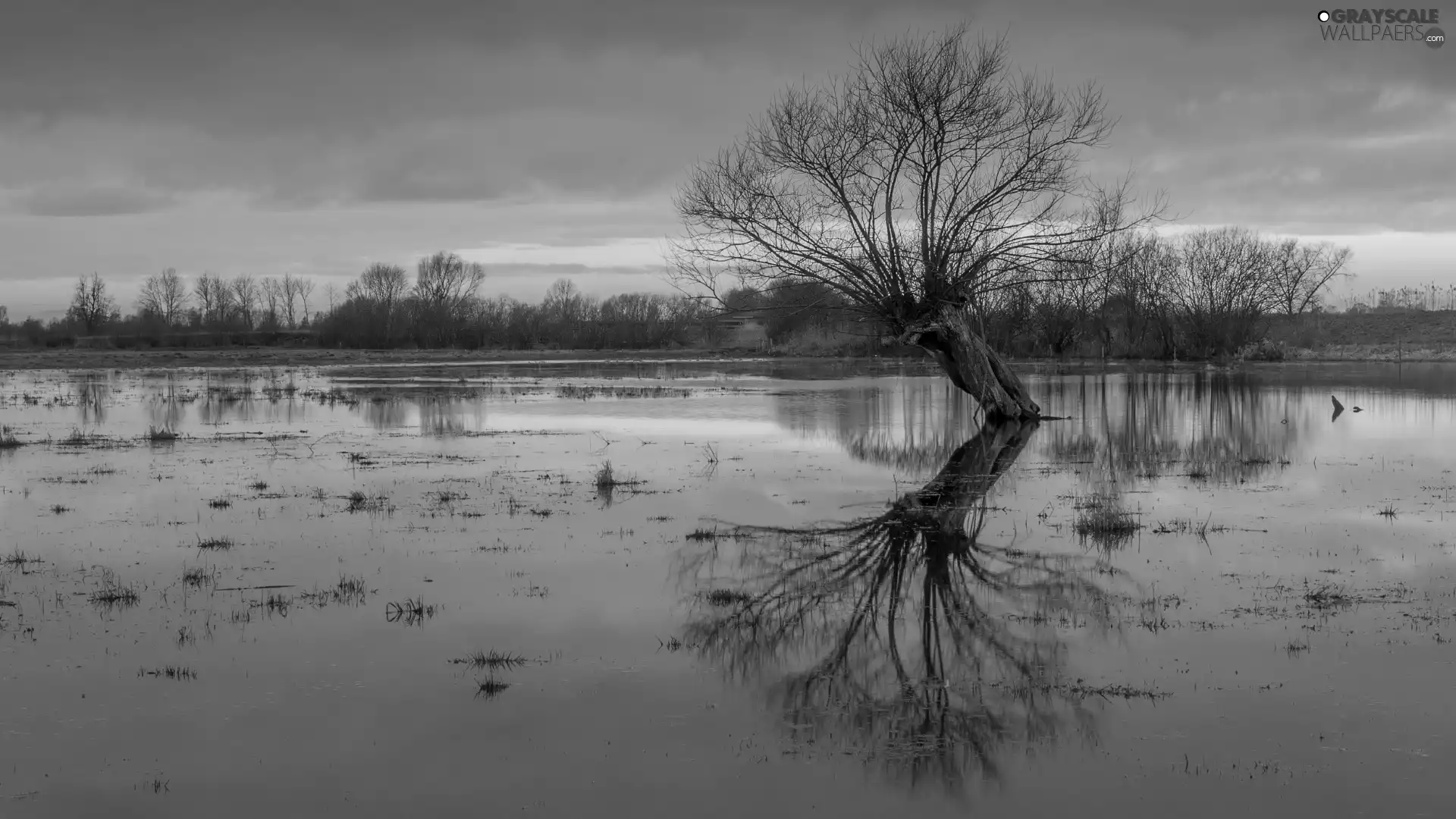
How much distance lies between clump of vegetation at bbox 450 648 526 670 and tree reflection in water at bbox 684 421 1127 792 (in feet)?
4.63

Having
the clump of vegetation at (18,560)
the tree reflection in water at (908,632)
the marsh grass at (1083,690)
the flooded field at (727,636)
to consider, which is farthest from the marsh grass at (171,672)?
the marsh grass at (1083,690)

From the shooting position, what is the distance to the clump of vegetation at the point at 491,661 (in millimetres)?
8250

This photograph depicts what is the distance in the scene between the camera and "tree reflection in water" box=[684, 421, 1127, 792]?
6.91 m

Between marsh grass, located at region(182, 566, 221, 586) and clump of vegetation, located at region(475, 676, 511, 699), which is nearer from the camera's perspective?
clump of vegetation, located at region(475, 676, 511, 699)

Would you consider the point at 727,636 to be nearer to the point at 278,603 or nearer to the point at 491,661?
the point at 491,661

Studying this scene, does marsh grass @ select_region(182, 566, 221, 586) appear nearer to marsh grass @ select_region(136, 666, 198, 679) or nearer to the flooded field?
the flooded field

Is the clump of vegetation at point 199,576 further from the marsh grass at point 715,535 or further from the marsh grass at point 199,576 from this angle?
the marsh grass at point 715,535

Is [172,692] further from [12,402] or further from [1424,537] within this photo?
[12,402]

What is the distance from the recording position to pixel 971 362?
28953 mm

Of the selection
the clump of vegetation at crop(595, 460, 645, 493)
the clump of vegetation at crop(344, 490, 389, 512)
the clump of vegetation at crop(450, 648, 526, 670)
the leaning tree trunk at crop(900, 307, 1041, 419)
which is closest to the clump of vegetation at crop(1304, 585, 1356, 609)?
the clump of vegetation at crop(450, 648, 526, 670)

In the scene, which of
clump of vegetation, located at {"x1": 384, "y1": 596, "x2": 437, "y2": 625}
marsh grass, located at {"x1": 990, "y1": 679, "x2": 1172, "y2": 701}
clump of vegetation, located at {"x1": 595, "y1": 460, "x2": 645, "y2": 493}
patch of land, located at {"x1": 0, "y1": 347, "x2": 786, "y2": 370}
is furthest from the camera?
patch of land, located at {"x1": 0, "y1": 347, "x2": 786, "y2": 370}

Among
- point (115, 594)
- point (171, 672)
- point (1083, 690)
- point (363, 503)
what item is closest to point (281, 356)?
point (363, 503)

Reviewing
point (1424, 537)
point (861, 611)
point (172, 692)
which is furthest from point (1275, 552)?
point (172, 692)

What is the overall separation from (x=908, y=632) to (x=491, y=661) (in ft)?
10.6
